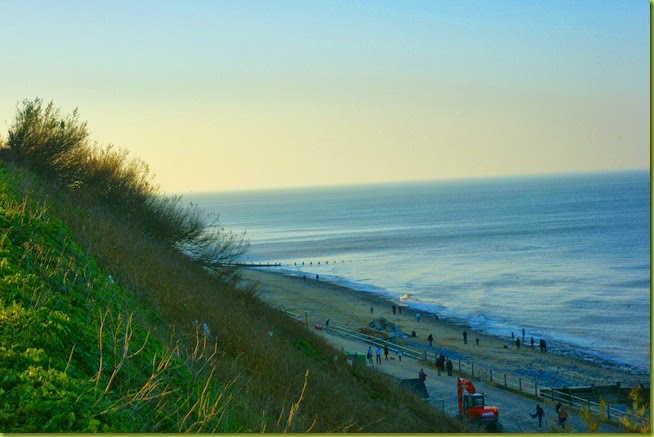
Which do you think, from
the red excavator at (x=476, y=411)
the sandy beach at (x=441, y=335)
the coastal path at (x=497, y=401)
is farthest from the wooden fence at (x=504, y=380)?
the red excavator at (x=476, y=411)

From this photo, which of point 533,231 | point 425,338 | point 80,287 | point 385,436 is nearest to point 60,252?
point 80,287

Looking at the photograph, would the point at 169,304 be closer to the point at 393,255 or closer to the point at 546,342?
the point at 546,342

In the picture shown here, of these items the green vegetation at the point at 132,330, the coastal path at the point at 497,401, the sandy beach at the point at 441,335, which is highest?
the green vegetation at the point at 132,330

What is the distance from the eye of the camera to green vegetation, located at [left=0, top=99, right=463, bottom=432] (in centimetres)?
602

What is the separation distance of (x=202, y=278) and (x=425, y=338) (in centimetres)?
2469

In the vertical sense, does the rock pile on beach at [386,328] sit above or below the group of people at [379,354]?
below

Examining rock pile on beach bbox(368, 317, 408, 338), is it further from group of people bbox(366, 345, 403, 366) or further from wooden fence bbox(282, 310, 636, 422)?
group of people bbox(366, 345, 403, 366)

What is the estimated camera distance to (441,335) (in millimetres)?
44719

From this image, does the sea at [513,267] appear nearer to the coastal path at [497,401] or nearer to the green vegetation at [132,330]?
the coastal path at [497,401]

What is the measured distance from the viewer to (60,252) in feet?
33.4

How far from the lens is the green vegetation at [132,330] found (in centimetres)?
602

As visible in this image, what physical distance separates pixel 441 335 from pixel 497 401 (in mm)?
17326

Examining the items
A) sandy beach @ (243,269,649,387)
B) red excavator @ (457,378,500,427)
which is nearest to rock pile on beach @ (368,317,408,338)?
sandy beach @ (243,269,649,387)

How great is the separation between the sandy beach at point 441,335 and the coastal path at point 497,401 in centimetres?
427
